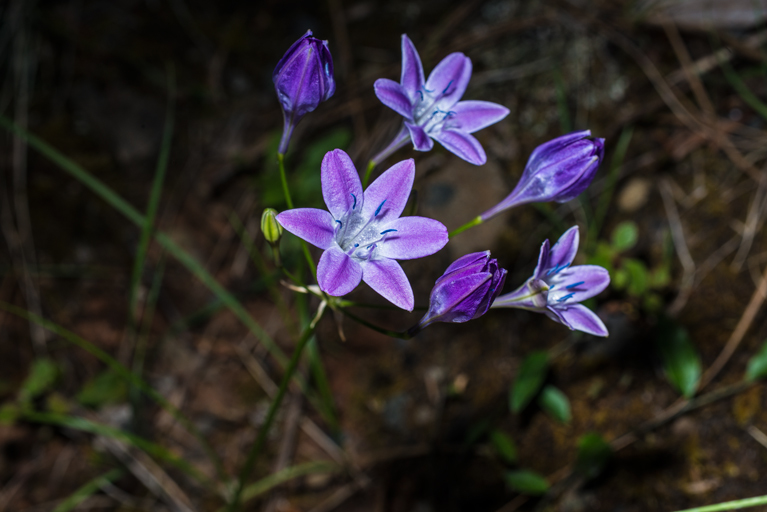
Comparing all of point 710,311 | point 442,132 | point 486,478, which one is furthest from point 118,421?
point 710,311

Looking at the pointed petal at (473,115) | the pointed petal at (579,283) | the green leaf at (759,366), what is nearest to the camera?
the pointed petal at (579,283)

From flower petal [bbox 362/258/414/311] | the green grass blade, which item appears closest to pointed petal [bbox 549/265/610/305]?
flower petal [bbox 362/258/414/311]

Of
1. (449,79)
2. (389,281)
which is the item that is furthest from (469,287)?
(449,79)

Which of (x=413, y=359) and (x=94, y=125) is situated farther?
(x=94, y=125)

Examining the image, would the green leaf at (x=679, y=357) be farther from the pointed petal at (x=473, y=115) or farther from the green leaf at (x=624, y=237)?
the pointed petal at (x=473, y=115)

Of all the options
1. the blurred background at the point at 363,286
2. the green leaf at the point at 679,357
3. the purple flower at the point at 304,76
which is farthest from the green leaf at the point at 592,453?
the purple flower at the point at 304,76

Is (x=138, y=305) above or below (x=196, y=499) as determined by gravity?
above

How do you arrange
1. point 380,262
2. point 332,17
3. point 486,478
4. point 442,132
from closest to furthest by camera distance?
point 380,262 → point 442,132 → point 486,478 → point 332,17

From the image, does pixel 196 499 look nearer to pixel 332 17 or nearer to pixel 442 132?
pixel 442 132
